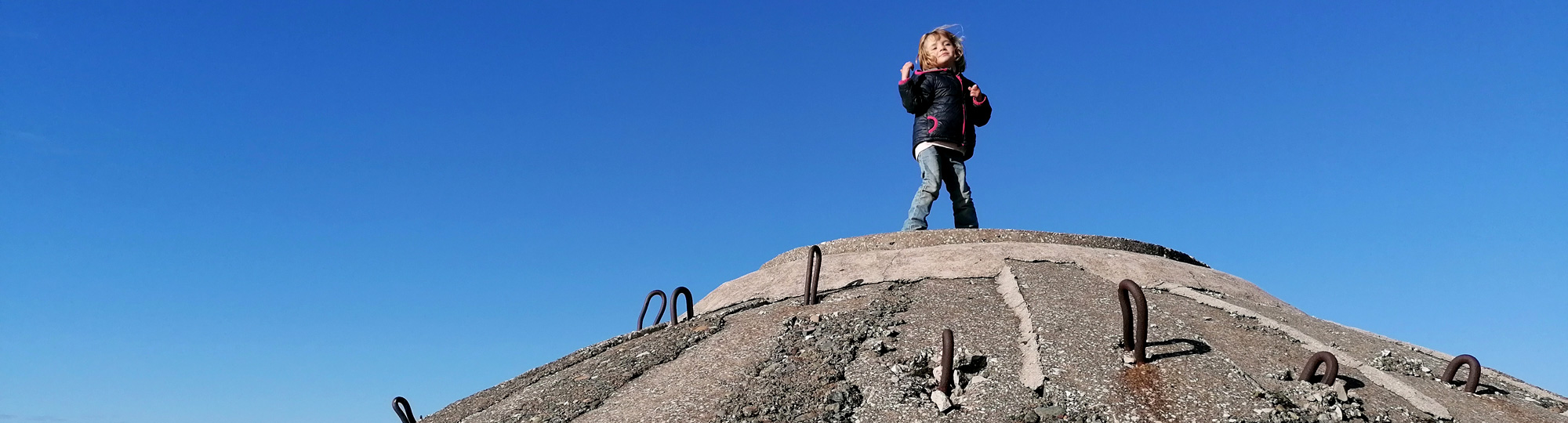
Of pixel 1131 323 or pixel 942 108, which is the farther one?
pixel 942 108

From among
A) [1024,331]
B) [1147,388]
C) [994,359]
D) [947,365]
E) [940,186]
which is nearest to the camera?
[1147,388]

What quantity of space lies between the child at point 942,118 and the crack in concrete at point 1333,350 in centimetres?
240

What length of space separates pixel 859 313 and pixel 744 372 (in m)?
1.20

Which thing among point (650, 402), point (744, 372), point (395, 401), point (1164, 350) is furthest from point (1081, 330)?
point (395, 401)

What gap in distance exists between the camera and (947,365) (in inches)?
220

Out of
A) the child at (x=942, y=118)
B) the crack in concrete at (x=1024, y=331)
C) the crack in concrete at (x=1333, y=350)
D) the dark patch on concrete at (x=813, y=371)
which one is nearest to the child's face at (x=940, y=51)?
the child at (x=942, y=118)

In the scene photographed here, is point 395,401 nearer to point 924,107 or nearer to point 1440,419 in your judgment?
point 924,107

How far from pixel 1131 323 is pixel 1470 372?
2.37m

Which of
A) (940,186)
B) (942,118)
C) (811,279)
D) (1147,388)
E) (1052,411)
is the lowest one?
(1052,411)

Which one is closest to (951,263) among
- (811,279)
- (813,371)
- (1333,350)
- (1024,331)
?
(811,279)

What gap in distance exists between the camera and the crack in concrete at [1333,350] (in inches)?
229

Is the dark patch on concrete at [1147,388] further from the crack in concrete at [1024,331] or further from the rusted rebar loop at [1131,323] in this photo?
the crack in concrete at [1024,331]

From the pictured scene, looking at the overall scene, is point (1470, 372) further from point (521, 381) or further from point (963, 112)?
point (521, 381)

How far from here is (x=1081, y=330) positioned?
20.7ft
